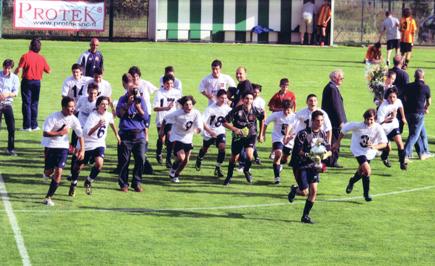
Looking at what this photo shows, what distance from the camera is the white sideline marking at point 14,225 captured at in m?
17.2

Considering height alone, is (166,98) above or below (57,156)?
above

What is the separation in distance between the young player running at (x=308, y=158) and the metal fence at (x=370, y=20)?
3311cm

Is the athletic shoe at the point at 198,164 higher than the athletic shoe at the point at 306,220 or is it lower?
higher

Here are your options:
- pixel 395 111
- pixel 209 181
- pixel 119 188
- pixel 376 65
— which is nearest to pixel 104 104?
pixel 119 188

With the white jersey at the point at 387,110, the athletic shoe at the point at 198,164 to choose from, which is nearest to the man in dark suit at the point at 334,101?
the white jersey at the point at 387,110

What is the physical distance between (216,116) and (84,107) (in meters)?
2.76

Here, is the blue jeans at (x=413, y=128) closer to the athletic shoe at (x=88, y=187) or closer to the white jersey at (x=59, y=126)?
the athletic shoe at (x=88, y=187)

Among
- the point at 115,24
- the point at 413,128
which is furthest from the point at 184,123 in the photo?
the point at 115,24

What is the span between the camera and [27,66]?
28.7 m

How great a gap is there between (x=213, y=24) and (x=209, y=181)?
1061 inches

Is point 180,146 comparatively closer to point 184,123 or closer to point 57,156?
point 184,123

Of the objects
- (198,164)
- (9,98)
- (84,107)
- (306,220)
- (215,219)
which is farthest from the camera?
(9,98)

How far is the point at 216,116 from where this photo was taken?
2378cm

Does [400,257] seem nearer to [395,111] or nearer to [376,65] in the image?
[395,111]
